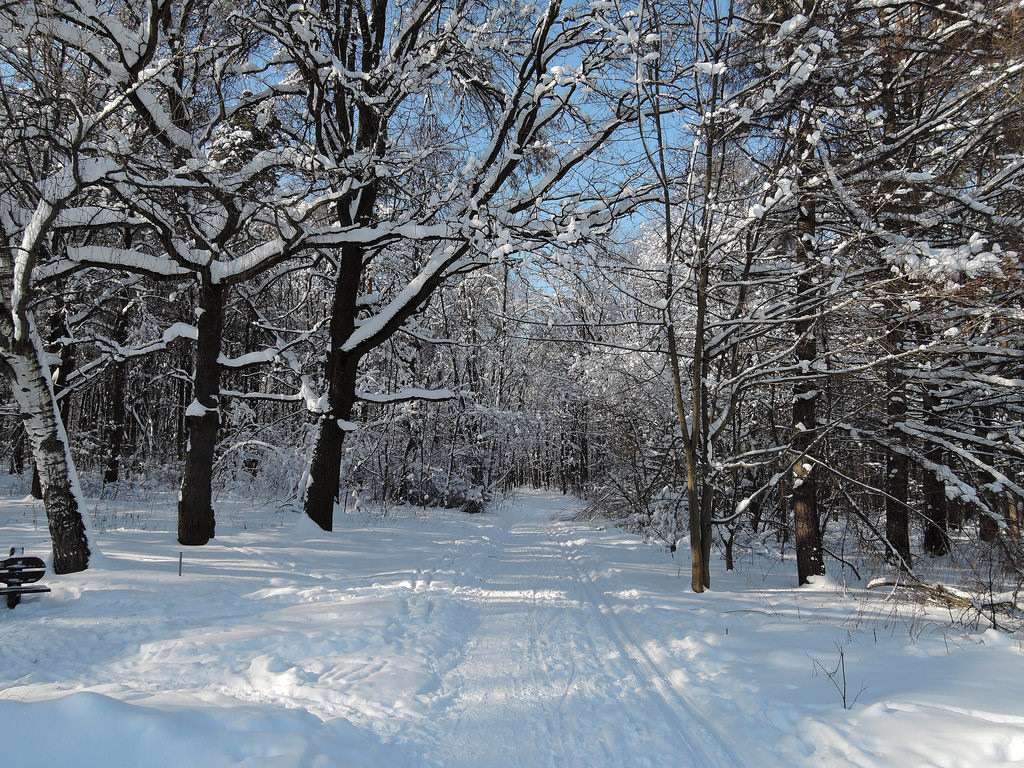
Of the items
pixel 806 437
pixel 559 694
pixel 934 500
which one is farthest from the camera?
pixel 934 500

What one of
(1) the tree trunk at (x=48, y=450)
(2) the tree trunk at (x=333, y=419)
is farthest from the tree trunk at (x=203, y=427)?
(2) the tree trunk at (x=333, y=419)

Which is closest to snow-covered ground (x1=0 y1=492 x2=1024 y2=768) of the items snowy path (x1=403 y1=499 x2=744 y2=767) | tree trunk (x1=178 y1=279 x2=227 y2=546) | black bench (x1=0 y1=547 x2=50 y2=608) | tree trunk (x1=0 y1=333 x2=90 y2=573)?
snowy path (x1=403 y1=499 x2=744 y2=767)

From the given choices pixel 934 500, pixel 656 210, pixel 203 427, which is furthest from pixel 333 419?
pixel 934 500

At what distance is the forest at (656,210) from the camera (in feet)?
21.2

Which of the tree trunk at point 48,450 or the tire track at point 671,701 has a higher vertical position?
the tree trunk at point 48,450

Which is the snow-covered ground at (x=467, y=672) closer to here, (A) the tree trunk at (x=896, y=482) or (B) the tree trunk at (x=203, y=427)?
(B) the tree trunk at (x=203, y=427)

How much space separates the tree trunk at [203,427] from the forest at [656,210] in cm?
5

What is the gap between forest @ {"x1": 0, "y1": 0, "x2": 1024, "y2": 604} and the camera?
6465 millimetres

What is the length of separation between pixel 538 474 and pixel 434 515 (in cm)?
4482

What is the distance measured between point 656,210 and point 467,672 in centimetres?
685

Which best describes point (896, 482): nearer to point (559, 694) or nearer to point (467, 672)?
point (559, 694)

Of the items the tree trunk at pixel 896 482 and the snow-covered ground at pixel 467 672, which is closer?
the snow-covered ground at pixel 467 672

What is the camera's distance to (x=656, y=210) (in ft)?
27.8

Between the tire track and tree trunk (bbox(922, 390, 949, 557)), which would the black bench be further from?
tree trunk (bbox(922, 390, 949, 557))
